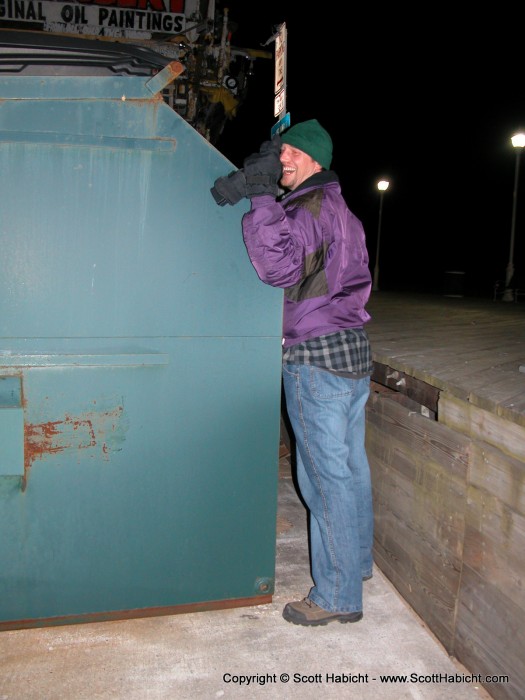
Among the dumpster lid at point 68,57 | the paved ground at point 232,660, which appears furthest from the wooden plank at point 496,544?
the dumpster lid at point 68,57

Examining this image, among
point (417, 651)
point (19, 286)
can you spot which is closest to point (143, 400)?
point (19, 286)

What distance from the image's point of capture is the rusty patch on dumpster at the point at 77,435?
218cm

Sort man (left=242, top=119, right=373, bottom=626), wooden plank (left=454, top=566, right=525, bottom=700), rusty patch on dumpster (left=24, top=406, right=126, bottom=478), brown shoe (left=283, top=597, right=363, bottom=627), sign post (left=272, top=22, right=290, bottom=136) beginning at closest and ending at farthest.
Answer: wooden plank (left=454, top=566, right=525, bottom=700) < rusty patch on dumpster (left=24, top=406, right=126, bottom=478) < man (left=242, top=119, right=373, bottom=626) < brown shoe (left=283, top=597, right=363, bottom=627) < sign post (left=272, top=22, right=290, bottom=136)

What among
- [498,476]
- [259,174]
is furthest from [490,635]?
[259,174]

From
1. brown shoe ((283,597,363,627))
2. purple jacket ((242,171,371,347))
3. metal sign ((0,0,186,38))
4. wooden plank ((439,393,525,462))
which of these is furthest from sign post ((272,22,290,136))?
brown shoe ((283,597,363,627))

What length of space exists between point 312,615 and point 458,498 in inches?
33.6

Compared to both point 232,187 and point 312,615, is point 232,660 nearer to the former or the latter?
point 312,615

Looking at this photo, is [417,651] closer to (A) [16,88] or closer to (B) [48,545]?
(B) [48,545]

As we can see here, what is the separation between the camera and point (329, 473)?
237 cm

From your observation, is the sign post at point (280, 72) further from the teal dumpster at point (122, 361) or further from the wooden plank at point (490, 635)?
the wooden plank at point (490, 635)

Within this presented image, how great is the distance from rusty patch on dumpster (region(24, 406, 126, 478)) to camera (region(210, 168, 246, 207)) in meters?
0.98

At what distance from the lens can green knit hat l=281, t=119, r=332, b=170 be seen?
2430 mm

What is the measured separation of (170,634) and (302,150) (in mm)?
2245

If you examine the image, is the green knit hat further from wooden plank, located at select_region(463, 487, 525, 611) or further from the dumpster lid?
wooden plank, located at select_region(463, 487, 525, 611)
